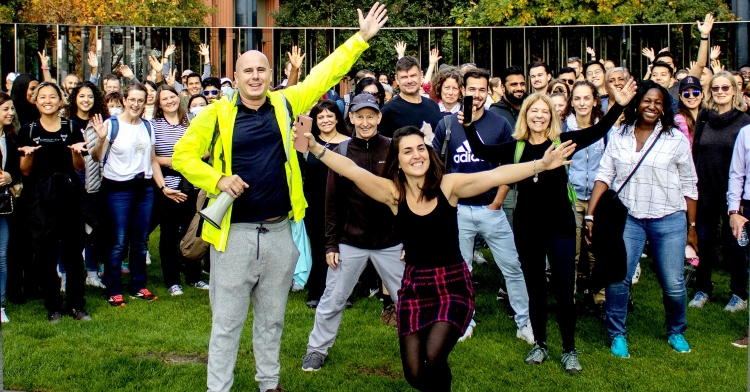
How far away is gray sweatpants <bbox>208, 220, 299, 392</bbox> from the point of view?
217 inches

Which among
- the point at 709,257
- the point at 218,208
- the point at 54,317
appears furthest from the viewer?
the point at 709,257

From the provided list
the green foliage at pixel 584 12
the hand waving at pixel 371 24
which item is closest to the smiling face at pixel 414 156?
the hand waving at pixel 371 24

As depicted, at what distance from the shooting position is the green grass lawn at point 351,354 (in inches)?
244

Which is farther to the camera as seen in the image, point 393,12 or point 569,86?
point 393,12

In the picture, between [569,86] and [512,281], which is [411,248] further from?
[569,86]

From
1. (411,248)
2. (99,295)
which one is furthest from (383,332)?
(99,295)

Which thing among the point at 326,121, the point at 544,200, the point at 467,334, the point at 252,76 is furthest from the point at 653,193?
the point at 252,76

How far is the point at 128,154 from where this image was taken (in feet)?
28.1

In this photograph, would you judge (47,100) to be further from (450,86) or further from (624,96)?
(624,96)

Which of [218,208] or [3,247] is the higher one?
[218,208]

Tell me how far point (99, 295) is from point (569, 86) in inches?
235

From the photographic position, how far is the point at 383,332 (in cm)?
759

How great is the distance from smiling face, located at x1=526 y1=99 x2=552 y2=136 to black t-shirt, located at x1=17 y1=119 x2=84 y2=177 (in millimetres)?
4297

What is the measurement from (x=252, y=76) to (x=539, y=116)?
2429 millimetres
